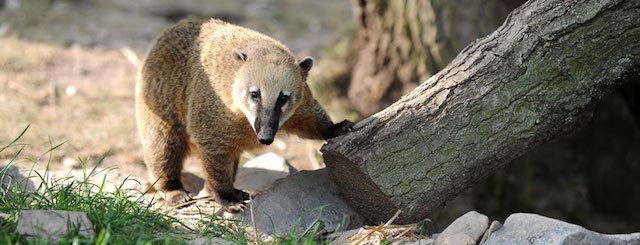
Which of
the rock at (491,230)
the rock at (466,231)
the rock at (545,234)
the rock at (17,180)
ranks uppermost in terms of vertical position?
the rock at (17,180)

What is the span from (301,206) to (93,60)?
5074 mm

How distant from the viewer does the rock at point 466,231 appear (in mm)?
4176

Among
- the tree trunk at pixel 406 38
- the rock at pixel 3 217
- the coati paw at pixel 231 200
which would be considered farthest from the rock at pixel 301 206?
the tree trunk at pixel 406 38

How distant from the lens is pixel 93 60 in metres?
9.23

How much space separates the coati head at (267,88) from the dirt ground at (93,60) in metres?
1.41

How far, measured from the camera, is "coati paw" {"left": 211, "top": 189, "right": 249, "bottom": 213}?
16.8ft

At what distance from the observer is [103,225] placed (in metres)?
4.02

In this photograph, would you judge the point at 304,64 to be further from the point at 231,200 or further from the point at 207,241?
the point at 207,241

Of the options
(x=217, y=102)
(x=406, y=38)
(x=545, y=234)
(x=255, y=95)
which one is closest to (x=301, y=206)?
(x=255, y=95)

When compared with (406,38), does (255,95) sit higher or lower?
lower

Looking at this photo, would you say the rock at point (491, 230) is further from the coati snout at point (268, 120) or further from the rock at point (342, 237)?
the coati snout at point (268, 120)

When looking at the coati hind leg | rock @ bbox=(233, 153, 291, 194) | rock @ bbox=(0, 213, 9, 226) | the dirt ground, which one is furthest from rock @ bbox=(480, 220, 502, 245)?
the dirt ground

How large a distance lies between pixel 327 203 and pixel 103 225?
161 cm

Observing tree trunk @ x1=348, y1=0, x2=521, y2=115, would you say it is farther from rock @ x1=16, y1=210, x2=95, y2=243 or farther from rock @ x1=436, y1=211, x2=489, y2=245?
rock @ x1=16, y1=210, x2=95, y2=243
